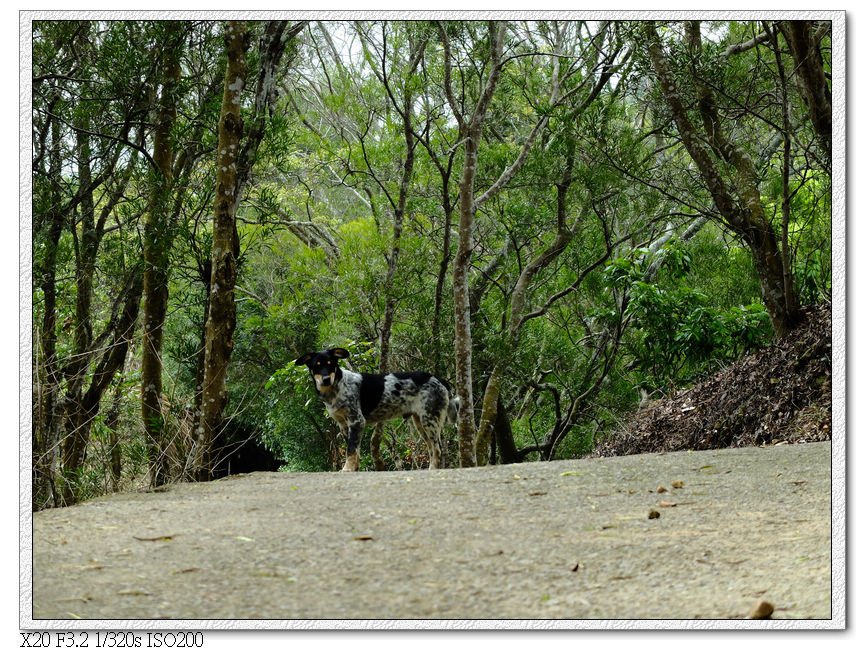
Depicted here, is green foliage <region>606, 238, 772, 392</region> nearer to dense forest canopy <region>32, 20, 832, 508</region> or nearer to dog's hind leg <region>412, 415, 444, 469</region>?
dense forest canopy <region>32, 20, 832, 508</region>

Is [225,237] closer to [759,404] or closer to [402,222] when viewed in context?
[759,404]

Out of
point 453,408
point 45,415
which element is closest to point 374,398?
point 453,408

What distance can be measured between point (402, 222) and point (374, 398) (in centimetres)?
425

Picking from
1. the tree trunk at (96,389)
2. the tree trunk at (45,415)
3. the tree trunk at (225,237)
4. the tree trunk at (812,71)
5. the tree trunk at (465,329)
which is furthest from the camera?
the tree trunk at (465,329)

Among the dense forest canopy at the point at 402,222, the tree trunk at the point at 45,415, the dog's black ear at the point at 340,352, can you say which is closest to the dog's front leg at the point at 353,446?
the dog's black ear at the point at 340,352

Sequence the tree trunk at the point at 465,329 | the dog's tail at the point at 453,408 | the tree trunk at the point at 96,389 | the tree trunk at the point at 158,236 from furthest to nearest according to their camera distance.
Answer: the tree trunk at the point at 465,329
the dog's tail at the point at 453,408
the tree trunk at the point at 158,236
the tree trunk at the point at 96,389

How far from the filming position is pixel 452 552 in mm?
3541

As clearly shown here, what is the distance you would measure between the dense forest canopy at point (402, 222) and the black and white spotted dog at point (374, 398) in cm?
79

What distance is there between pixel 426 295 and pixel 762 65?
5999 millimetres

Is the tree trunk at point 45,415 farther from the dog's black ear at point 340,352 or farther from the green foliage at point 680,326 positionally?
the green foliage at point 680,326

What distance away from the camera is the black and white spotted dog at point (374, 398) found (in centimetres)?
714

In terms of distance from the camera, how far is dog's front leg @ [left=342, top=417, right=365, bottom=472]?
281 inches

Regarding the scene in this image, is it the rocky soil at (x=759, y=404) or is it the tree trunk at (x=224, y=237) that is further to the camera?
the rocky soil at (x=759, y=404)

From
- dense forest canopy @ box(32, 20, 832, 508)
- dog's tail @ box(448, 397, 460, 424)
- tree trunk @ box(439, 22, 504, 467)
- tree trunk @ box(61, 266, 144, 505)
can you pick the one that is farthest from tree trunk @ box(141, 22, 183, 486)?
tree trunk @ box(439, 22, 504, 467)
